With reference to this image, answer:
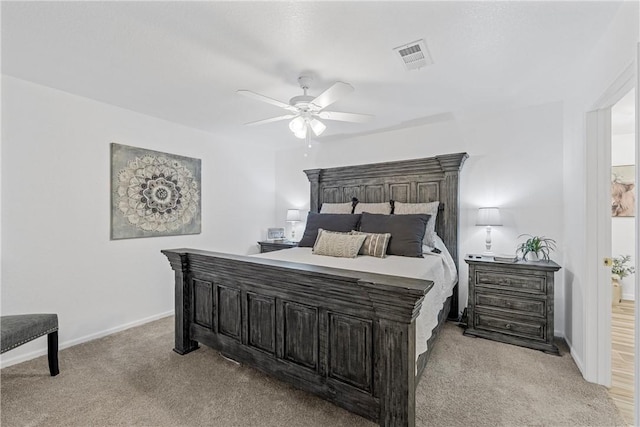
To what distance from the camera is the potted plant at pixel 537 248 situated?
2879 millimetres

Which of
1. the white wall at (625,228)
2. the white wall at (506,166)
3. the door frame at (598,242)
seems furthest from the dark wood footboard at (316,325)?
the white wall at (625,228)

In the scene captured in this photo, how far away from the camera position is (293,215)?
4625mm

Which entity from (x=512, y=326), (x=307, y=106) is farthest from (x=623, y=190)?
(x=307, y=106)

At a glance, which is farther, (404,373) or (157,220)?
(157,220)

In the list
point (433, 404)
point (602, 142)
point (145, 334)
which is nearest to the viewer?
point (433, 404)

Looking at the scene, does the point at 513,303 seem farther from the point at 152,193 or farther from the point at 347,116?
the point at 152,193

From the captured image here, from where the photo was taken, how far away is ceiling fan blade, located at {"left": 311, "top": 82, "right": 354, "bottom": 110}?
→ 1972 millimetres

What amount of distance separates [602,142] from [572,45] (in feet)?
2.40

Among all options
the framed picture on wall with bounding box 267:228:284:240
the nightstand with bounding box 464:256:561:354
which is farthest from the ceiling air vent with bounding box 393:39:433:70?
the framed picture on wall with bounding box 267:228:284:240

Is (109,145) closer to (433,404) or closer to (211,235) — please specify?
(211,235)

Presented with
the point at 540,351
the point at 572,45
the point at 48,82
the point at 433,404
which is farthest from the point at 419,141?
the point at 48,82

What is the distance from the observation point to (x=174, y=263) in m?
2.60

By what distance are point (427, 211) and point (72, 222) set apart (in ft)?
12.2

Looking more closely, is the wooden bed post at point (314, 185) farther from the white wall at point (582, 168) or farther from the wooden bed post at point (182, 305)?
the white wall at point (582, 168)
